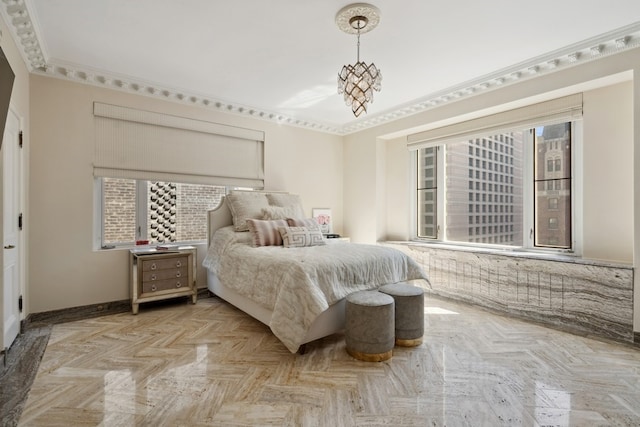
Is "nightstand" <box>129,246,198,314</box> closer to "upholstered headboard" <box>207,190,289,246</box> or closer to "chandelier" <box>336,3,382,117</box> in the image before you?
"upholstered headboard" <box>207,190,289,246</box>

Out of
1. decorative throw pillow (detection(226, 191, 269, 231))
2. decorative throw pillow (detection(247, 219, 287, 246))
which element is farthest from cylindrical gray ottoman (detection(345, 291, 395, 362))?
decorative throw pillow (detection(226, 191, 269, 231))

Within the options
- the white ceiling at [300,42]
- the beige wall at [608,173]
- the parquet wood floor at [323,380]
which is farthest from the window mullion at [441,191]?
the parquet wood floor at [323,380]

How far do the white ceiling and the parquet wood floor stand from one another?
2.59 m

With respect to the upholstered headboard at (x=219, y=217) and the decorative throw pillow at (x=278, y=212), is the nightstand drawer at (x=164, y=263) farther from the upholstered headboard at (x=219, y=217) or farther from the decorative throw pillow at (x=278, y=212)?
the decorative throw pillow at (x=278, y=212)

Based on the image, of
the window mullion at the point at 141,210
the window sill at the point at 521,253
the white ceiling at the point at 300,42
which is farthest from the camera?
the window mullion at the point at 141,210

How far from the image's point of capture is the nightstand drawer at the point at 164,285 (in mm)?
3418

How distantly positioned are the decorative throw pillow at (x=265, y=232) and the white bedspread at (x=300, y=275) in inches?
4.5

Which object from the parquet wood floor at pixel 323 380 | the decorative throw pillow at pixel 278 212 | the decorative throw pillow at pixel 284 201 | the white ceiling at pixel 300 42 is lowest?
the parquet wood floor at pixel 323 380

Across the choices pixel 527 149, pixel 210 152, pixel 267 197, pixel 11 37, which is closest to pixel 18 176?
pixel 11 37

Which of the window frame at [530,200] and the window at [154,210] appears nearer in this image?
the window frame at [530,200]

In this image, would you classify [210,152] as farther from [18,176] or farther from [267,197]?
[18,176]

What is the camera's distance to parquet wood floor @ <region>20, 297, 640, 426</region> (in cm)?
174

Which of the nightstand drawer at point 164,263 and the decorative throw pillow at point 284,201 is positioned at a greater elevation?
the decorative throw pillow at point 284,201

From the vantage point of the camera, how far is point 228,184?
4.30 metres
